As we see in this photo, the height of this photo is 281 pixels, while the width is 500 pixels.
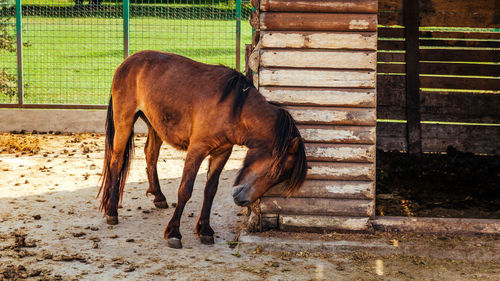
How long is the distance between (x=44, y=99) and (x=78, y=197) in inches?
294

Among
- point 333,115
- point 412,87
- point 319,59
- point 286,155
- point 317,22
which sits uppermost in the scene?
point 317,22

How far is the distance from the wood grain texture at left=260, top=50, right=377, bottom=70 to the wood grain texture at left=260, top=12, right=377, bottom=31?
221mm

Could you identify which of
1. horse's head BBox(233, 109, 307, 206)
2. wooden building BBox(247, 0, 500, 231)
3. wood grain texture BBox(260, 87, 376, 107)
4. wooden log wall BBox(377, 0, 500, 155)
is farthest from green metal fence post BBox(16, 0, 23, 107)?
horse's head BBox(233, 109, 307, 206)

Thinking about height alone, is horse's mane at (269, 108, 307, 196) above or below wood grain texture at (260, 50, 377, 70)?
below

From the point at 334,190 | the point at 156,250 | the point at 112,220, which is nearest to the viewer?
the point at 156,250

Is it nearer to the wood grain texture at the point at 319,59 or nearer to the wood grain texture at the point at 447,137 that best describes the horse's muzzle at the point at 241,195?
the wood grain texture at the point at 319,59

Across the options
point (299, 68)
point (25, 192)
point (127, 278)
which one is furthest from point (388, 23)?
point (127, 278)

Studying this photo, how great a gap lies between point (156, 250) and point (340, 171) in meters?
1.84

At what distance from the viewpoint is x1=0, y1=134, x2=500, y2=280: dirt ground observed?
15.6ft

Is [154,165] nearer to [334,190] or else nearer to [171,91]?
[171,91]

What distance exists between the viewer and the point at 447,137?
31.9 ft

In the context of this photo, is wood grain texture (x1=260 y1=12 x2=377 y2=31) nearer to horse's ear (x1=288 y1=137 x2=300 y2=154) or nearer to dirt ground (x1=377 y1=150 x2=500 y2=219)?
horse's ear (x1=288 y1=137 x2=300 y2=154)

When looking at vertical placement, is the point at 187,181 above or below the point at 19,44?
below

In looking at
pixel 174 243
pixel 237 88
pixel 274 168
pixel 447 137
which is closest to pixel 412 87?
pixel 447 137
